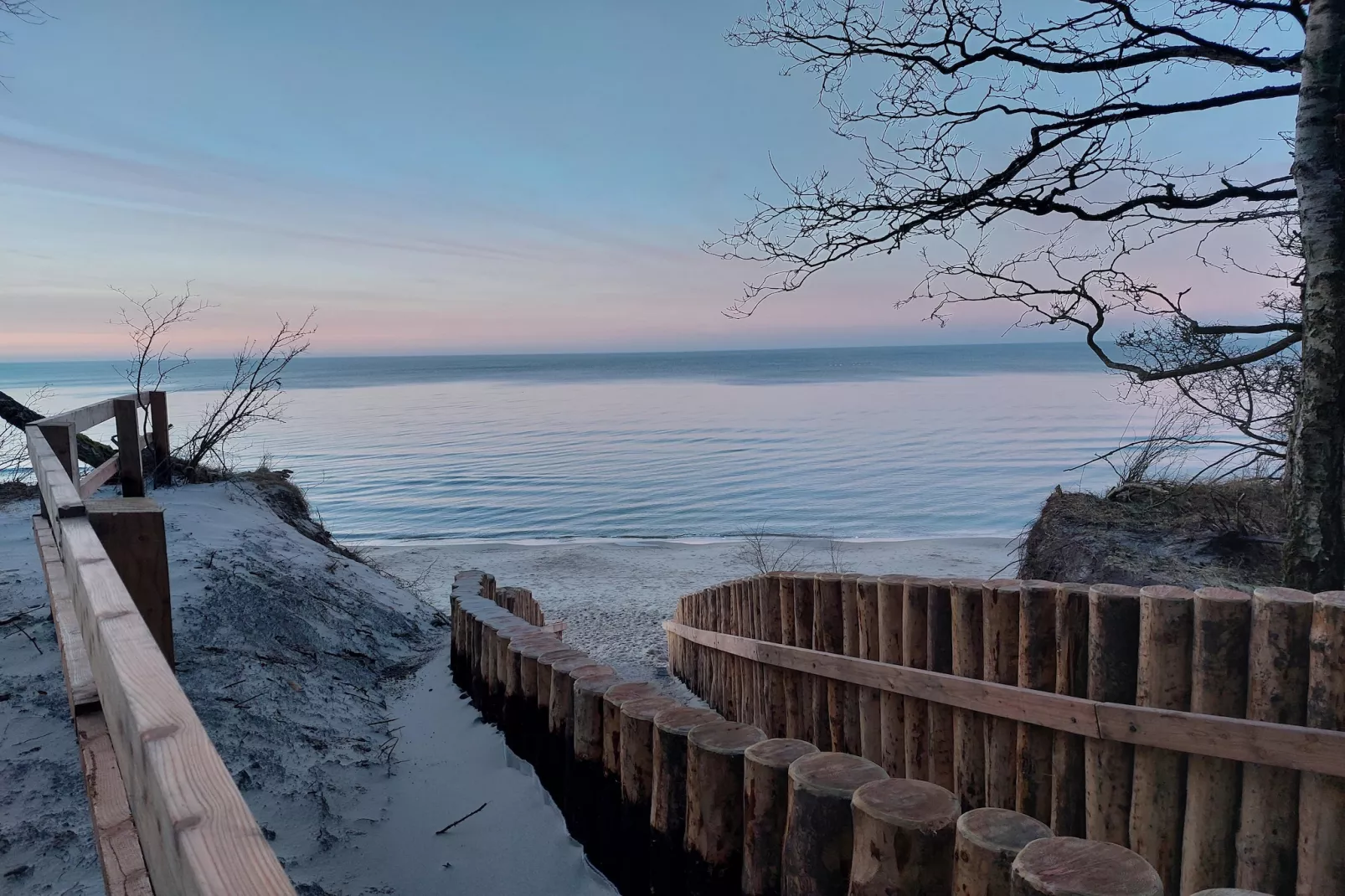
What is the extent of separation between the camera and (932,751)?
3.86 meters

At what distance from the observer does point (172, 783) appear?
0.97 meters

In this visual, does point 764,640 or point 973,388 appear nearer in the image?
point 764,640

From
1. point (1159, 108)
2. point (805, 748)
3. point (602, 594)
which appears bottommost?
point (602, 594)

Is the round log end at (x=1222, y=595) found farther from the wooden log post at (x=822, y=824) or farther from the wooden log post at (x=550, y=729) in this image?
the wooden log post at (x=550, y=729)

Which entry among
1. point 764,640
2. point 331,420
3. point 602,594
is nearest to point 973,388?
point 331,420

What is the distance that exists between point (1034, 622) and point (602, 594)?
394 inches

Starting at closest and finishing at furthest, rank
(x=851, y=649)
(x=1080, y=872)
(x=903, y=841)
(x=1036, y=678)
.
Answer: (x=1080, y=872), (x=903, y=841), (x=1036, y=678), (x=851, y=649)

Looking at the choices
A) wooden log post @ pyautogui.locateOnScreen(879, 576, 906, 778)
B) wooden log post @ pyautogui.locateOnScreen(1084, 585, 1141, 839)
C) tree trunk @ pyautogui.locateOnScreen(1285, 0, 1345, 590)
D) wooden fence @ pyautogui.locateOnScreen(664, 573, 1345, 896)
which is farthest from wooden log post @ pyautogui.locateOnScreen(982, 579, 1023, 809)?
tree trunk @ pyautogui.locateOnScreen(1285, 0, 1345, 590)

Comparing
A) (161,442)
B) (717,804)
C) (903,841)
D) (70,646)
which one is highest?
(161,442)

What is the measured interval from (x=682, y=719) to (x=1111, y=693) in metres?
1.68

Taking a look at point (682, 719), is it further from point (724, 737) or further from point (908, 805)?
point (908, 805)

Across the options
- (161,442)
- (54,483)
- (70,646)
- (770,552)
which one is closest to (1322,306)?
(70,646)

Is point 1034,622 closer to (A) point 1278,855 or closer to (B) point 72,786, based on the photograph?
(A) point 1278,855

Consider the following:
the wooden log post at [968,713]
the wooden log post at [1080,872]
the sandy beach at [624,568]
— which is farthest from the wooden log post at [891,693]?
the sandy beach at [624,568]
